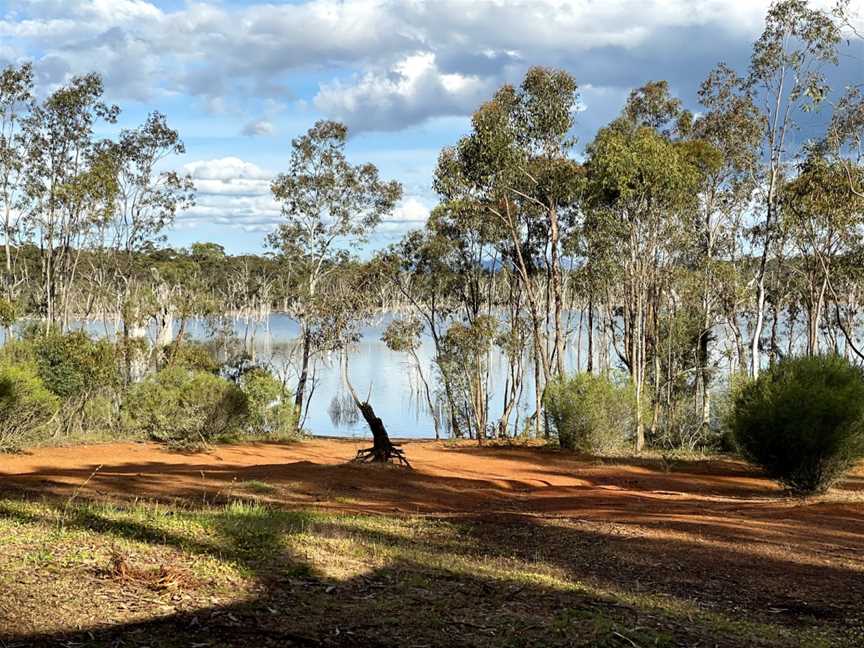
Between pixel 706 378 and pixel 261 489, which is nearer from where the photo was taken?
pixel 261 489

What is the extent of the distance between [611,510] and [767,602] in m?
4.04

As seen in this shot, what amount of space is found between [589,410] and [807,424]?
704cm

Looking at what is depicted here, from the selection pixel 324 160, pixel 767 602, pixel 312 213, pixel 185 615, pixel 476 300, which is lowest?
pixel 767 602

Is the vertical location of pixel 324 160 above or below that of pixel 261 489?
above

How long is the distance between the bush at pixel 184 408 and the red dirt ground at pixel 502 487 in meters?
0.99

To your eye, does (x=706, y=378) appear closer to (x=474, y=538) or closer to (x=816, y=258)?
(x=816, y=258)

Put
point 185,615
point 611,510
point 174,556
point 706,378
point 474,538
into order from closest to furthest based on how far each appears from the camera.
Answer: point 185,615
point 174,556
point 474,538
point 611,510
point 706,378

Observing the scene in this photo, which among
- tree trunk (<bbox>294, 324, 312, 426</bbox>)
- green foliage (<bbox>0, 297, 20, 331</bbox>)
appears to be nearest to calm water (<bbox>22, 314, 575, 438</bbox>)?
tree trunk (<bbox>294, 324, 312, 426</bbox>)

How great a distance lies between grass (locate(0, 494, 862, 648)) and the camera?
4.08 m

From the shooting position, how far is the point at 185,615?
4172 mm

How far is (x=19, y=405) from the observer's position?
1564 cm

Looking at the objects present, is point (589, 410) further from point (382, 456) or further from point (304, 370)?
point (304, 370)

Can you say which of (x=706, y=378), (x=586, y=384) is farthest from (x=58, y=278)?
(x=706, y=378)

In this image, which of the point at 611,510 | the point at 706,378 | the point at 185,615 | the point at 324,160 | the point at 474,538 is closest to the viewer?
the point at 185,615
